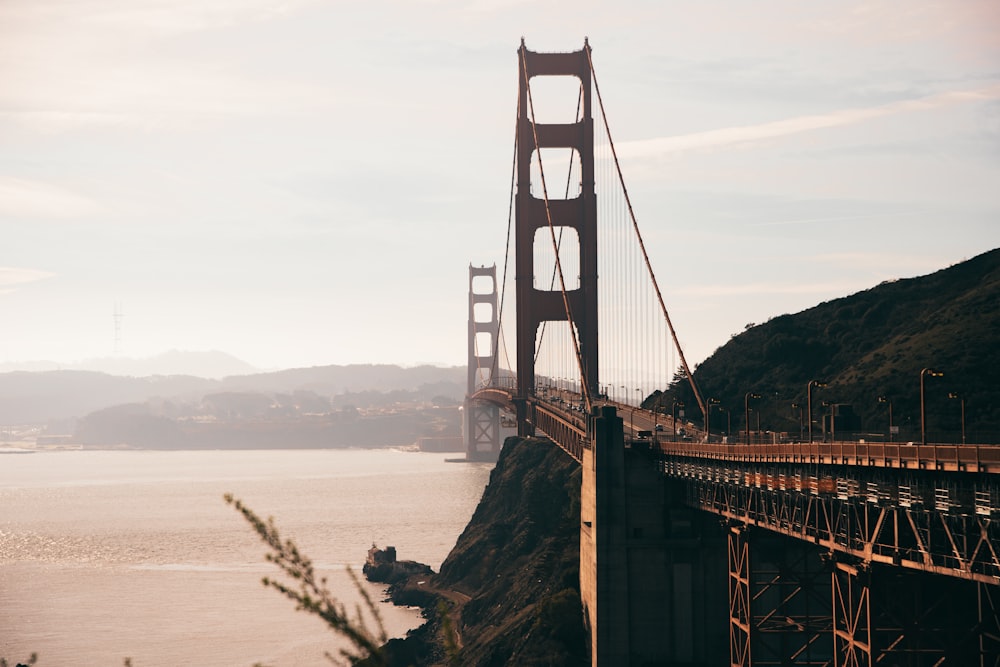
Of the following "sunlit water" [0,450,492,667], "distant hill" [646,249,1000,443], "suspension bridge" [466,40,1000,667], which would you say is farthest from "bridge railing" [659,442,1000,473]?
"sunlit water" [0,450,492,667]

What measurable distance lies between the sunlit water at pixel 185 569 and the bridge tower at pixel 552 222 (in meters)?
21.1

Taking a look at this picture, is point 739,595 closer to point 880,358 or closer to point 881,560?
point 881,560

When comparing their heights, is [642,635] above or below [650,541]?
below

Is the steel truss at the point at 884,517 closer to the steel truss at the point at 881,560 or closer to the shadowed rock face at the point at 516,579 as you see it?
the steel truss at the point at 881,560

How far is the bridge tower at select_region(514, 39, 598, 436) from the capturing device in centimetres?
9331

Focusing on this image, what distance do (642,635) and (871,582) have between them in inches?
886

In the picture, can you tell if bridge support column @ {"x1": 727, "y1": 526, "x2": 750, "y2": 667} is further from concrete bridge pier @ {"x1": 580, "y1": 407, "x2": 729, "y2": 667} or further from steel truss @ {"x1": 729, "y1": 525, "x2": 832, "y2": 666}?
concrete bridge pier @ {"x1": 580, "y1": 407, "x2": 729, "y2": 667}

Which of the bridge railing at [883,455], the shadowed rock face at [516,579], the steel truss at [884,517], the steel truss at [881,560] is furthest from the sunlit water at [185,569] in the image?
the bridge railing at [883,455]

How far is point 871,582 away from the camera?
3347 centimetres

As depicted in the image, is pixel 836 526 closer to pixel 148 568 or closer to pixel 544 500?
pixel 544 500

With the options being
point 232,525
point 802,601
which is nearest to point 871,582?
point 802,601

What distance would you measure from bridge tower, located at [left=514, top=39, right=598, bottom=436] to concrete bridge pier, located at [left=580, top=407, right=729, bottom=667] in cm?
3362

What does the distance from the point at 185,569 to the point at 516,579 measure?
1691 inches

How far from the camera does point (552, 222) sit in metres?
95.3
